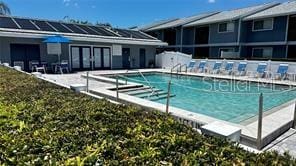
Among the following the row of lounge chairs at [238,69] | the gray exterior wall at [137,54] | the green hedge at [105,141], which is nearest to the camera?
the green hedge at [105,141]

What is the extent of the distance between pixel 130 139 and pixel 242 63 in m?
17.9

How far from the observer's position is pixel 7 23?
18.3 meters

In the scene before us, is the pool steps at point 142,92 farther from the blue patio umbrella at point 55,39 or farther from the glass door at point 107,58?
the glass door at point 107,58

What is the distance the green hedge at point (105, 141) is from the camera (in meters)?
2.38

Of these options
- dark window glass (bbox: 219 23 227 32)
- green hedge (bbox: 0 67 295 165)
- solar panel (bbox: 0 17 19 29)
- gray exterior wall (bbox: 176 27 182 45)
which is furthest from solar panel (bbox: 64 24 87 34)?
green hedge (bbox: 0 67 295 165)

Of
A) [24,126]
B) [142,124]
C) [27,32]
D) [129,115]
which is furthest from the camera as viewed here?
[27,32]

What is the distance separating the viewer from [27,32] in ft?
56.9

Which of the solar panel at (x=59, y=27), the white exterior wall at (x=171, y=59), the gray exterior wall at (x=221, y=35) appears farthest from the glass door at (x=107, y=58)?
the gray exterior wall at (x=221, y=35)

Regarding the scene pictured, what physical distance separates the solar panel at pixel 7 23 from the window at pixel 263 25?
2218 cm

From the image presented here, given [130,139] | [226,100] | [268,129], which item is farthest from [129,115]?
[226,100]

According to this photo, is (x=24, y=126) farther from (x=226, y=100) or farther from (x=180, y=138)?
(x=226, y=100)

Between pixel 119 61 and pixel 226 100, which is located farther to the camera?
pixel 119 61

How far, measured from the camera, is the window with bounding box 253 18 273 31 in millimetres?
23641

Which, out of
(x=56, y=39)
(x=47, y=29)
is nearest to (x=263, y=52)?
(x=56, y=39)
